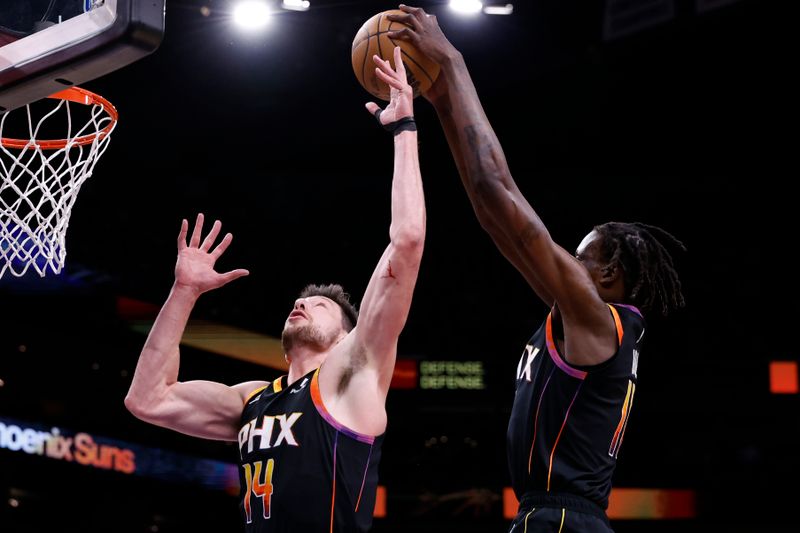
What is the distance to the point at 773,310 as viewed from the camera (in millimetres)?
11477

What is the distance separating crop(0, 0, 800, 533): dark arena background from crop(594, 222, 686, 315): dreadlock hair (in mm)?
5610

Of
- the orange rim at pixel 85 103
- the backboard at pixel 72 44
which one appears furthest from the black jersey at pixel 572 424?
the orange rim at pixel 85 103

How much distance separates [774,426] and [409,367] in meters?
4.25

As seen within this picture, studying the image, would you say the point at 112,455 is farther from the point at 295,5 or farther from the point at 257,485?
the point at 257,485

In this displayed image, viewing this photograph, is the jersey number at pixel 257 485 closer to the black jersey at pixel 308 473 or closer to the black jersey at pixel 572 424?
the black jersey at pixel 308 473

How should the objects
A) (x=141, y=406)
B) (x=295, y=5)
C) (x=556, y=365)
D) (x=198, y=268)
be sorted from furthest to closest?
(x=295, y=5) → (x=198, y=268) → (x=141, y=406) → (x=556, y=365)

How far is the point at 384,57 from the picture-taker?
10.1ft

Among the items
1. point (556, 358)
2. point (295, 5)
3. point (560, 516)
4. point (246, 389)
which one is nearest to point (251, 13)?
point (295, 5)

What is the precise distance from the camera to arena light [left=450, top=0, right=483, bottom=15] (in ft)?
23.0

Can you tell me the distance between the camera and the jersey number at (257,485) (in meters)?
2.98

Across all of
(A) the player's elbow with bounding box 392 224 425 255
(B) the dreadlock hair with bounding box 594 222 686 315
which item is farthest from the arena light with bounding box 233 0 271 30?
(B) the dreadlock hair with bounding box 594 222 686 315

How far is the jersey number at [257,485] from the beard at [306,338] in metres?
0.49

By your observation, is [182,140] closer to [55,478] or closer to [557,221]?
[55,478]

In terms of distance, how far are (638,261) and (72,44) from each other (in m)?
1.81
